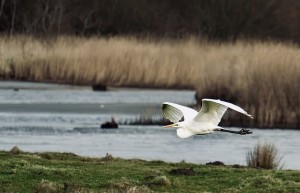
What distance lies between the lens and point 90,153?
18.3 meters

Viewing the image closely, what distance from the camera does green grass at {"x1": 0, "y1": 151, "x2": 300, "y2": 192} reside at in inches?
467

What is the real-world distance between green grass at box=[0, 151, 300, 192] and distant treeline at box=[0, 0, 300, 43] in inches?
1177

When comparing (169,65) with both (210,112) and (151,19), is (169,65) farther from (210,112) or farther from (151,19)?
(210,112)

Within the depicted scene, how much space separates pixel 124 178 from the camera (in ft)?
40.6

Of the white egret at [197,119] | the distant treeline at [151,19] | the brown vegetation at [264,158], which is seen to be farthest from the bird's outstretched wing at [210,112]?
the distant treeline at [151,19]

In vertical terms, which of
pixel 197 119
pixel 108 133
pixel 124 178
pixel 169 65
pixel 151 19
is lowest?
pixel 108 133

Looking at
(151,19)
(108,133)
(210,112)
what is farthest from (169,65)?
(210,112)

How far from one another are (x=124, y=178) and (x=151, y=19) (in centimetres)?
3959

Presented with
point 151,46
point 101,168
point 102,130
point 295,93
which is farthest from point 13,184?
point 151,46

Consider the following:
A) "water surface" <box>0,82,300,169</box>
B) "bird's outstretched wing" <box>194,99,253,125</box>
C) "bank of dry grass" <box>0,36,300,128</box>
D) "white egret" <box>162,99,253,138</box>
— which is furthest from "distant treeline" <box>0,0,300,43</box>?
"bird's outstretched wing" <box>194,99,253,125</box>

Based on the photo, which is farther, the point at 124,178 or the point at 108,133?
the point at 108,133

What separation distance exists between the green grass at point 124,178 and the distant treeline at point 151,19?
98.1 ft

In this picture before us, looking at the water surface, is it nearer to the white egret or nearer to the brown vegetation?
the brown vegetation

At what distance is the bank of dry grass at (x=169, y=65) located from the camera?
81.8ft
